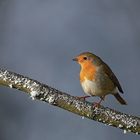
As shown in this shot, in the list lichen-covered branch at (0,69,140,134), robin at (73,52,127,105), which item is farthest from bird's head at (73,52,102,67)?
lichen-covered branch at (0,69,140,134)

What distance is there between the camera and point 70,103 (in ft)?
2.68

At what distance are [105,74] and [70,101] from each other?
48cm

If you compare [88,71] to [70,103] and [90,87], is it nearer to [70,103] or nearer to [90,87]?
[90,87]

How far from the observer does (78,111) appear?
0.82 meters

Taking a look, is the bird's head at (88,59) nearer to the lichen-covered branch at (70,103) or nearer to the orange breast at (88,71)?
the orange breast at (88,71)

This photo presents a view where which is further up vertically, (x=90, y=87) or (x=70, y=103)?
(x=90, y=87)

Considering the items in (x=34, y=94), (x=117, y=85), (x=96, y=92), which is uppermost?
(x=117, y=85)

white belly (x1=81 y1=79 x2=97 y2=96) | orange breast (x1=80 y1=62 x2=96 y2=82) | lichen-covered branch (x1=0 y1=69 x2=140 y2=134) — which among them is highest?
orange breast (x1=80 y1=62 x2=96 y2=82)

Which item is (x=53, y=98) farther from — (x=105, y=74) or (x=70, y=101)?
(x=105, y=74)

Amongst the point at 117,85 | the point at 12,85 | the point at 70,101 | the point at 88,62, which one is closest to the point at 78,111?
the point at 70,101

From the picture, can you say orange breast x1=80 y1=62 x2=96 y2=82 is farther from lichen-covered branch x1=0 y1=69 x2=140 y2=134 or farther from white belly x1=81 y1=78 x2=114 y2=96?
lichen-covered branch x1=0 y1=69 x2=140 y2=134

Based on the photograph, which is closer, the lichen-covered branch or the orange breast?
the lichen-covered branch

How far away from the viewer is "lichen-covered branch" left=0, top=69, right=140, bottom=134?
2.65 ft

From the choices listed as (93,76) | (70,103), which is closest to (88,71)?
(93,76)
